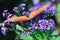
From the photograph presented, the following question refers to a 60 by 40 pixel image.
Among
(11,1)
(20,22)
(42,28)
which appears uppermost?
(11,1)

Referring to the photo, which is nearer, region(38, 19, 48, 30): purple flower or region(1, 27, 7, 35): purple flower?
region(38, 19, 48, 30): purple flower

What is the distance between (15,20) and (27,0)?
136 centimetres

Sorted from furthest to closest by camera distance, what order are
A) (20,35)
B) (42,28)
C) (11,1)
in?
(11,1) → (20,35) → (42,28)

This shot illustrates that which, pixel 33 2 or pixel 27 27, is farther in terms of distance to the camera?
pixel 33 2

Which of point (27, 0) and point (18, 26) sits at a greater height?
point (27, 0)

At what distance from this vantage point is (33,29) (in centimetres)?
275

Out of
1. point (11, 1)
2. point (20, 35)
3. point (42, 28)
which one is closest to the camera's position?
point (42, 28)

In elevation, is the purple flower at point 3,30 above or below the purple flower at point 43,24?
above

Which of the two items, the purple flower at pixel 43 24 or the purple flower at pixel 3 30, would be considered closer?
the purple flower at pixel 43 24

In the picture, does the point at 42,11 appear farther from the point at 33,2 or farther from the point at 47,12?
the point at 33,2

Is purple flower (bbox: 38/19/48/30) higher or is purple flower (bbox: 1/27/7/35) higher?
purple flower (bbox: 1/27/7/35)

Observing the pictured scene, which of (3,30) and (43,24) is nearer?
(43,24)

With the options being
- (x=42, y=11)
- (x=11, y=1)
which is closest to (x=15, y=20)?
(x=42, y=11)

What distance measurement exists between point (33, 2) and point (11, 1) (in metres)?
0.32
